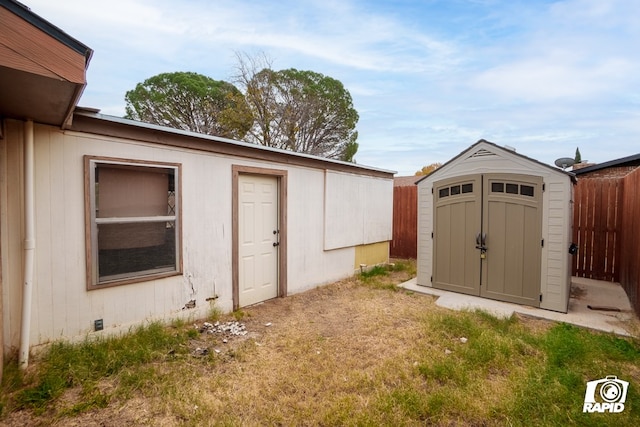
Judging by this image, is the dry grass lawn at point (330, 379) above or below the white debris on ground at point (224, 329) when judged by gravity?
above

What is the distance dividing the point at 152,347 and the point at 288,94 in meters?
12.9

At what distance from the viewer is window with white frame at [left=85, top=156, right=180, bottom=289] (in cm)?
293

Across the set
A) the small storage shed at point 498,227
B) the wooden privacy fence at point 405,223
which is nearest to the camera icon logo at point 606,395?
the small storage shed at point 498,227

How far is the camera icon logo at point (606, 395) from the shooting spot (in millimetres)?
2094

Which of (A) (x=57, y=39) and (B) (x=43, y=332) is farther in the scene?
(B) (x=43, y=332)

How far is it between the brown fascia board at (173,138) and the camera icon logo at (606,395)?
4.26m

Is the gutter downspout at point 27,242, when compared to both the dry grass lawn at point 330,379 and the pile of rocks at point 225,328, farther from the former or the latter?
the pile of rocks at point 225,328

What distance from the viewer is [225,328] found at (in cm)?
359

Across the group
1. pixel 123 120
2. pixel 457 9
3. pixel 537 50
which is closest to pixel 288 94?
pixel 457 9

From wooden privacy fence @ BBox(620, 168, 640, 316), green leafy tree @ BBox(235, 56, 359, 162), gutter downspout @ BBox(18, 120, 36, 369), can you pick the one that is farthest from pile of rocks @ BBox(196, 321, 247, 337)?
green leafy tree @ BBox(235, 56, 359, 162)

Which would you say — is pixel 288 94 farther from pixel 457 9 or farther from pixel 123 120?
pixel 123 120

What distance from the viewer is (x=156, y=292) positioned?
3387 millimetres

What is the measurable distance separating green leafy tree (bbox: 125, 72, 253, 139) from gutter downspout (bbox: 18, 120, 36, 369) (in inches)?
430

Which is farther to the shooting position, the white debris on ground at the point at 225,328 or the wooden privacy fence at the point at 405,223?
the wooden privacy fence at the point at 405,223
